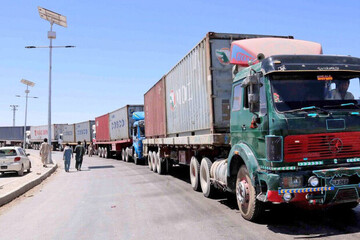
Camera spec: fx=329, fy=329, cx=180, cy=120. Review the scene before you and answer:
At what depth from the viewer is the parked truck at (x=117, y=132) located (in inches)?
982

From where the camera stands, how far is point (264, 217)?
19.6ft

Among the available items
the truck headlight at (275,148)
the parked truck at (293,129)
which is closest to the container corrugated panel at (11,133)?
the parked truck at (293,129)

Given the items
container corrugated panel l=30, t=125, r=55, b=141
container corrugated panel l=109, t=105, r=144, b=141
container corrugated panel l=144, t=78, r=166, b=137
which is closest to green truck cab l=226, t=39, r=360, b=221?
container corrugated panel l=144, t=78, r=166, b=137

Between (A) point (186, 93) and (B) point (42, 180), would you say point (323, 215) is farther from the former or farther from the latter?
(B) point (42, 180)

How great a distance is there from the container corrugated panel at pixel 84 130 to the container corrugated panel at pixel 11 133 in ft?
86.2

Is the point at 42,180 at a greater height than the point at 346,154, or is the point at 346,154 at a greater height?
the point at 346,154

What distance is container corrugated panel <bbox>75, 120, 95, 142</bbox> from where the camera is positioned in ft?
132

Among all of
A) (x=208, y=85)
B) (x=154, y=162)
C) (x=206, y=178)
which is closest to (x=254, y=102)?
(x=208, y=85)

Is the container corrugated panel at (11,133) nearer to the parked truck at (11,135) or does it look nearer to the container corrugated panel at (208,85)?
the parked truck at (11,135)

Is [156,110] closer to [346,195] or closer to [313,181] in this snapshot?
[313,181]

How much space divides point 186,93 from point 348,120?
230 inches

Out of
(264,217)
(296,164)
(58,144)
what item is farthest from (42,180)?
(58,144)

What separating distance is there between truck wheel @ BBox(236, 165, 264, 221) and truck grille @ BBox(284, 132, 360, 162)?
1038 mm

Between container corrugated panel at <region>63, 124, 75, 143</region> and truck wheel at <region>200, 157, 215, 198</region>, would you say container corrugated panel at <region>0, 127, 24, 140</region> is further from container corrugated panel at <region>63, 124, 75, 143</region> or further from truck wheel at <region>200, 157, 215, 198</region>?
truck wheel at <region>200, 157, 215, 198</region>
